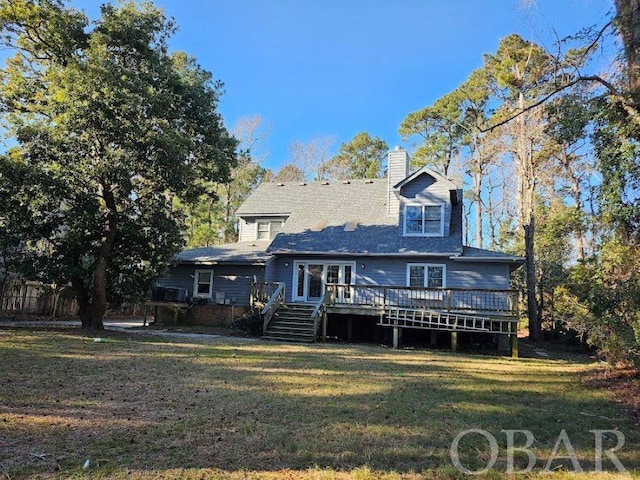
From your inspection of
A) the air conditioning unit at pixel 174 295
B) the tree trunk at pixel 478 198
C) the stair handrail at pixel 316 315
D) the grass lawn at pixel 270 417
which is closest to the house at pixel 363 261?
the stair handrail at pixel 316 315

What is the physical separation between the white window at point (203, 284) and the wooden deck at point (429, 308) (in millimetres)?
4422

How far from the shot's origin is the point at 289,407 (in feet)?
19.1

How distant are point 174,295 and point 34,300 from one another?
579 cm

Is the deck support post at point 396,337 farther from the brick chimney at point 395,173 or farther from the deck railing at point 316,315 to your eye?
the brick chimney at point 395,173

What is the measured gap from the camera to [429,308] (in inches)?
596

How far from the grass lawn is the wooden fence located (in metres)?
9.63

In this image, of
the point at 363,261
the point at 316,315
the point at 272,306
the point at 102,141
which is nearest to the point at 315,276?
the point at 363,261

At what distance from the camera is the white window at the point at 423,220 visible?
1817cm

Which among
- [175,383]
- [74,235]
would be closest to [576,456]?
[175,383]

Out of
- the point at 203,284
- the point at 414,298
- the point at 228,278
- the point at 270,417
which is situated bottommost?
the point at 270,417

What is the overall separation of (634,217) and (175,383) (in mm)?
9091

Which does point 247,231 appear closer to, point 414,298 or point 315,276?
point 315,276

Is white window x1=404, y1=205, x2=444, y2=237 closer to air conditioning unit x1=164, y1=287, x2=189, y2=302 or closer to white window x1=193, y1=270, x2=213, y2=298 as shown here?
white window x1=193, y1=270, x2=213, y2=298

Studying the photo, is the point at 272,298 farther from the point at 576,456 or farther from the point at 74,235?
the point at 576,456
